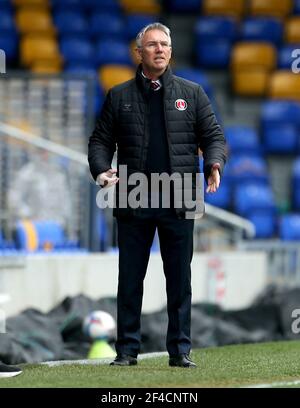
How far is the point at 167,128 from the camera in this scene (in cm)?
837

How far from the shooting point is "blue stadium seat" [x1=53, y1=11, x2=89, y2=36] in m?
→ 18.9

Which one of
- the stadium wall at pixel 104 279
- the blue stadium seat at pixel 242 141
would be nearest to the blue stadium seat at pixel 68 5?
the blue stadium seat at pixel 242 141

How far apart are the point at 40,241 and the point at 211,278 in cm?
206

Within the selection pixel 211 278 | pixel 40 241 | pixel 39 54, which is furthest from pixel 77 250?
pixel 39 54

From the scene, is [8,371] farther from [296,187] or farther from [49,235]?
[296,187]

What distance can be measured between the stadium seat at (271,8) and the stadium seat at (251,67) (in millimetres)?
819

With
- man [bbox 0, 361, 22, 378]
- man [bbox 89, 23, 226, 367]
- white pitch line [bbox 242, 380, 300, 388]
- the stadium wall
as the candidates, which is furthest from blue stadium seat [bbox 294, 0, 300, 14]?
white pitch line [bbox 242, 380, 300, 388]

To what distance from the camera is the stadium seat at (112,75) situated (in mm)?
17828

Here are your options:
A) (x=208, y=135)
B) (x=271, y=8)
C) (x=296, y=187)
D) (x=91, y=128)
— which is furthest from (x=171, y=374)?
(x=271, y=8)

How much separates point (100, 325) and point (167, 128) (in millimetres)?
3468

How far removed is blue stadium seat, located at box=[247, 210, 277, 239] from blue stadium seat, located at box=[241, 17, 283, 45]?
3.65 meters

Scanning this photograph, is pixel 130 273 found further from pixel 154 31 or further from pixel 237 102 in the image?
pixel 237 102

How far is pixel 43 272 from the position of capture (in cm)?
1319

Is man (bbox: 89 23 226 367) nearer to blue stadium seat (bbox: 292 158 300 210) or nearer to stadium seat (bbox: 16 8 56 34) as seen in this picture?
blue stadium seat (bbox: 292 158 300 210)
